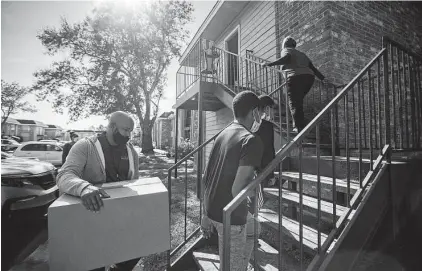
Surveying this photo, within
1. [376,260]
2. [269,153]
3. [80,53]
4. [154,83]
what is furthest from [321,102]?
[80,53]

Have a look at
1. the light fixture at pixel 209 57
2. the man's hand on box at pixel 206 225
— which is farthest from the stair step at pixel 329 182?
the light fixture at pixel 209 57

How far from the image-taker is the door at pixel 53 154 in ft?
35.2

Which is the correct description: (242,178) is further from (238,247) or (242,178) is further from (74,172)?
(74,172)

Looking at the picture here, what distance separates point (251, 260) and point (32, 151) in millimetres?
12414

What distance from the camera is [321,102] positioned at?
4332 millimetres

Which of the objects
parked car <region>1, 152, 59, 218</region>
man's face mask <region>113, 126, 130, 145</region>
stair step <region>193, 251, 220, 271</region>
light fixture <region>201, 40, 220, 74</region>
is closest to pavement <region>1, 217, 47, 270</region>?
parked car <region>1, 152, 59, 218</region>

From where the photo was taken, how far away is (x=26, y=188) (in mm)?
2676

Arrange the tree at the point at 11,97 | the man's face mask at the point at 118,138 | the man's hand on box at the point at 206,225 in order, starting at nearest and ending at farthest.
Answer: the man's hand on box at the point at 206,225
the man's face mask at the point at 118,138
the tree at the point at 11,97

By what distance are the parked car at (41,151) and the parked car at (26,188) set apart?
9.24 m

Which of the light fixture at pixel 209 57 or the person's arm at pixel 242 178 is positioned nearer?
the person's arm at pixel 242 178

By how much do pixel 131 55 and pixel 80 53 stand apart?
4.08m

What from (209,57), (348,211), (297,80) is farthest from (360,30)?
(348,211)

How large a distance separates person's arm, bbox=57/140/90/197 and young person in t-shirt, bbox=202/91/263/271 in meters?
0.90

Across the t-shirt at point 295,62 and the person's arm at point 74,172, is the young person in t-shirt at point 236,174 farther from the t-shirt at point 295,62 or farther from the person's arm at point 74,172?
the t-shirt at point 295,62
